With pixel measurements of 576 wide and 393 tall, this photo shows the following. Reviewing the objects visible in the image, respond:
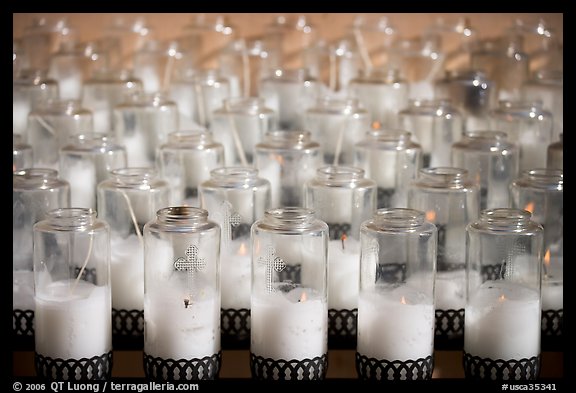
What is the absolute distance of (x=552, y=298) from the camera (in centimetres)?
169

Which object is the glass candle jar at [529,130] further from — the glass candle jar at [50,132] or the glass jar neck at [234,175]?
the glass candle jar at [50,132]

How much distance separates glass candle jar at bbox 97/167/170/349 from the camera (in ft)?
5.39

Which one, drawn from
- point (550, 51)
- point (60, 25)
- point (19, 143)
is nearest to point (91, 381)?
point (19, 143)

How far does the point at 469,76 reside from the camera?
2.31 metres

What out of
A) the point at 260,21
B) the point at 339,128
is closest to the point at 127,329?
the point at 339,128

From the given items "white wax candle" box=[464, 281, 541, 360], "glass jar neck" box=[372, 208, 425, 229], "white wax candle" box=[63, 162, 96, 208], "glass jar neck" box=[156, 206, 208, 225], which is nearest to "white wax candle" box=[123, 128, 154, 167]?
"white wax candle" box=[63, 162, 96, 208]

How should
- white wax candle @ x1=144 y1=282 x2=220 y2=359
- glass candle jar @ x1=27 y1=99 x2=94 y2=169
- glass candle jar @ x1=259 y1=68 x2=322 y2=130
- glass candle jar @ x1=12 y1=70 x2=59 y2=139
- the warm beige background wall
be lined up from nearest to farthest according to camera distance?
white wax candle @ x1=144 y1=282 x2=220 y2=359 < glass candle jar @ x1=27 y1=99 x2=94 y2=169 < glass candle jar @ x1=12 y1=70 x2=59 y2=139 < glass candle jar @ x1=259 y1=68 x2=322 y2=130 < the warm beige background wall

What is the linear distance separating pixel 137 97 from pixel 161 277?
73 cm

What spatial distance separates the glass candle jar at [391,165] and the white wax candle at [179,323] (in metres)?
0.48

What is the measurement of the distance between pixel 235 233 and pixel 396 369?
34 cm

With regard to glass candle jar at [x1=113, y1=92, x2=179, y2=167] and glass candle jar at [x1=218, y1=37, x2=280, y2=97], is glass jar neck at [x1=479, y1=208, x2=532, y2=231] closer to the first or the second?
glass candle jar at [x1=113, y1=92, x2=179, y2=167]

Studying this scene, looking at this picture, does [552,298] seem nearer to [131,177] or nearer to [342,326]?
[342,326]
